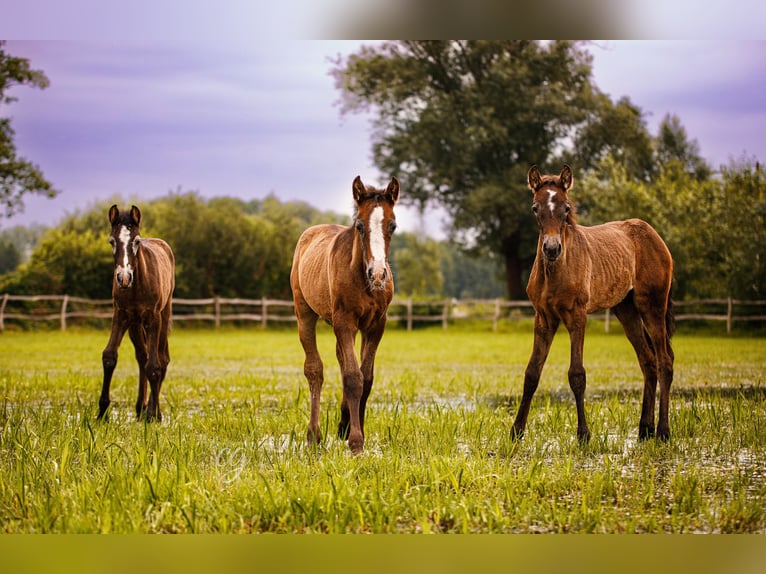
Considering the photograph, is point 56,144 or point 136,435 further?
point 56,144

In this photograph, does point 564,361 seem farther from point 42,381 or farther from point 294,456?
point 294,456

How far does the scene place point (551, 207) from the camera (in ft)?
16.5

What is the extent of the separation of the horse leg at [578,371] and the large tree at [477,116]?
35.6ft

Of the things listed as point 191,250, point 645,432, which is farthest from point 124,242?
point 191,250

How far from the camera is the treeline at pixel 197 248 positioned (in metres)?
17.4

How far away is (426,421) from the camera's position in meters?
5.88

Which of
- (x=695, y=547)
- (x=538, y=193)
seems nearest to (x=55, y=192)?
(x=538, y=193)

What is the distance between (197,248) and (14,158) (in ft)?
36.9

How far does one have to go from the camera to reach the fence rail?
676 inches

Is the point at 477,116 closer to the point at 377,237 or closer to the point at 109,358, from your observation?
the point at 109,358

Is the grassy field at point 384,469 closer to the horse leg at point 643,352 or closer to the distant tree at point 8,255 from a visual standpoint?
the horse leg at point 643,352

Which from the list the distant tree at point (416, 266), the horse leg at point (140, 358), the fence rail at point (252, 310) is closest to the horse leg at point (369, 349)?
the horse leg at point (140, 358)

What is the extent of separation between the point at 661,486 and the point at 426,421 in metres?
1.95
